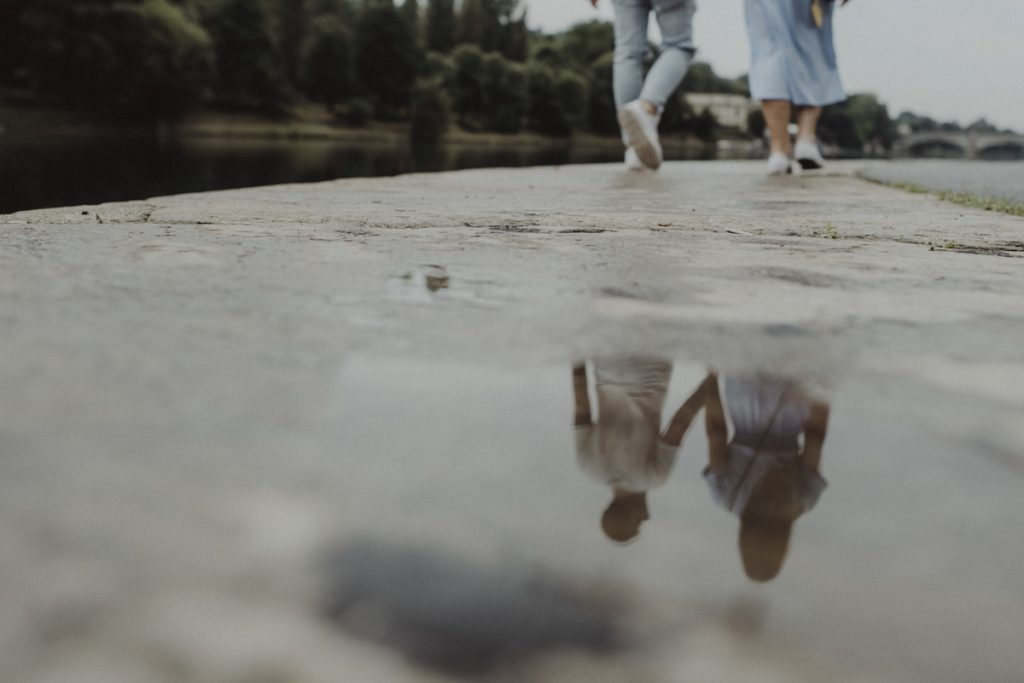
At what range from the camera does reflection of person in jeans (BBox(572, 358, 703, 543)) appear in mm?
544

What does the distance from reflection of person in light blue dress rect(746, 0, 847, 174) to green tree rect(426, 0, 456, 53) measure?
5798 cm

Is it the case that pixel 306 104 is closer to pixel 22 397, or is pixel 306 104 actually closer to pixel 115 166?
pixel 115 166

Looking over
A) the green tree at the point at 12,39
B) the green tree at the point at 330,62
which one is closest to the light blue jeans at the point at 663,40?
the green tree at the point at 12,39

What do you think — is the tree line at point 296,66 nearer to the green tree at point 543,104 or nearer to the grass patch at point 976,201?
the green tree at point 543,104

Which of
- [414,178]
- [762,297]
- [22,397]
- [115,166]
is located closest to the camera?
[22,397]

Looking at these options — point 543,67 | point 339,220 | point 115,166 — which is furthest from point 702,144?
point 339,220

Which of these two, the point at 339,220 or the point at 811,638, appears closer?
the point at 811,638

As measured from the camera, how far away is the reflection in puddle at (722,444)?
0.52m

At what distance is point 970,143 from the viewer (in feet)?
232

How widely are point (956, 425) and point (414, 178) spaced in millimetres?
3962

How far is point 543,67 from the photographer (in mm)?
47750

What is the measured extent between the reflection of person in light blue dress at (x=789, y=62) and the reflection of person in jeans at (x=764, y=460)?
4673 mm

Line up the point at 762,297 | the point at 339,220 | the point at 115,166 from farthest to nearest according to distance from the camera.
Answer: the point at 115,166, the point at 339,220, the point at 762,297

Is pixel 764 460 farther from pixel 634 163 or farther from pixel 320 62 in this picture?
pixel 320 62
